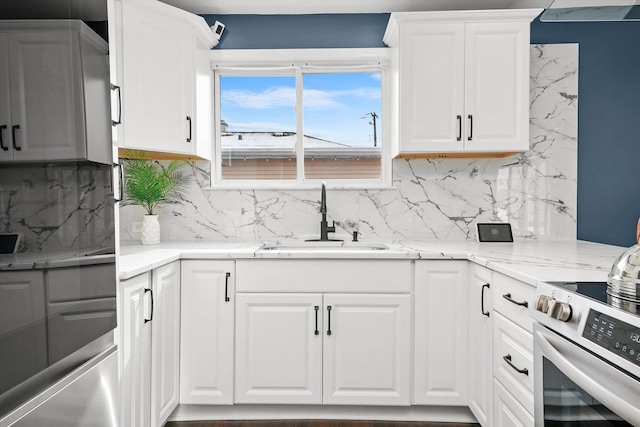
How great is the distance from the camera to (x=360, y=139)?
308cm

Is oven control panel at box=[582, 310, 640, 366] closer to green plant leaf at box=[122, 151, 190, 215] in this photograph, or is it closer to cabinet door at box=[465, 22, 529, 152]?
cabinet door at box=[465, 22, 529, 152]

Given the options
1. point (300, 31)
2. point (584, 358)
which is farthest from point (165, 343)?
point (300, 31)

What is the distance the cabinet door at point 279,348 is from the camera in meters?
2.30

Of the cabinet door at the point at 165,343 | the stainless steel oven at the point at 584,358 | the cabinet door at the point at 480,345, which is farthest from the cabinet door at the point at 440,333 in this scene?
the cabinet door at the point at 165,343

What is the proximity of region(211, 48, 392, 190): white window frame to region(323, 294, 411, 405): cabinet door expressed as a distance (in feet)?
3.09

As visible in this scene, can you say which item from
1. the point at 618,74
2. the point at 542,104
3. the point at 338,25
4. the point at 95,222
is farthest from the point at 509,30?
the point at 95,222

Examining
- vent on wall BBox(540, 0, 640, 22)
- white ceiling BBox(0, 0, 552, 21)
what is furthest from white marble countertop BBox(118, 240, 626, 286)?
white ceiling BBox(0, 0, 552, 21)

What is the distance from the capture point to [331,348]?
2.30 meters

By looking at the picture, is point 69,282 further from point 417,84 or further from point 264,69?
point 264,69

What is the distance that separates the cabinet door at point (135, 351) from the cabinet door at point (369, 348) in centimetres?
90

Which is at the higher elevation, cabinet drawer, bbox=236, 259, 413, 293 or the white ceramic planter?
the white ceramic planter

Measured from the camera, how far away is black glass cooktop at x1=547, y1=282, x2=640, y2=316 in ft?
3.28

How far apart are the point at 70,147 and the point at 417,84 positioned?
2177 millimetres

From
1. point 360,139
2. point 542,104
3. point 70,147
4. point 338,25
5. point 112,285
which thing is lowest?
point 112,285
